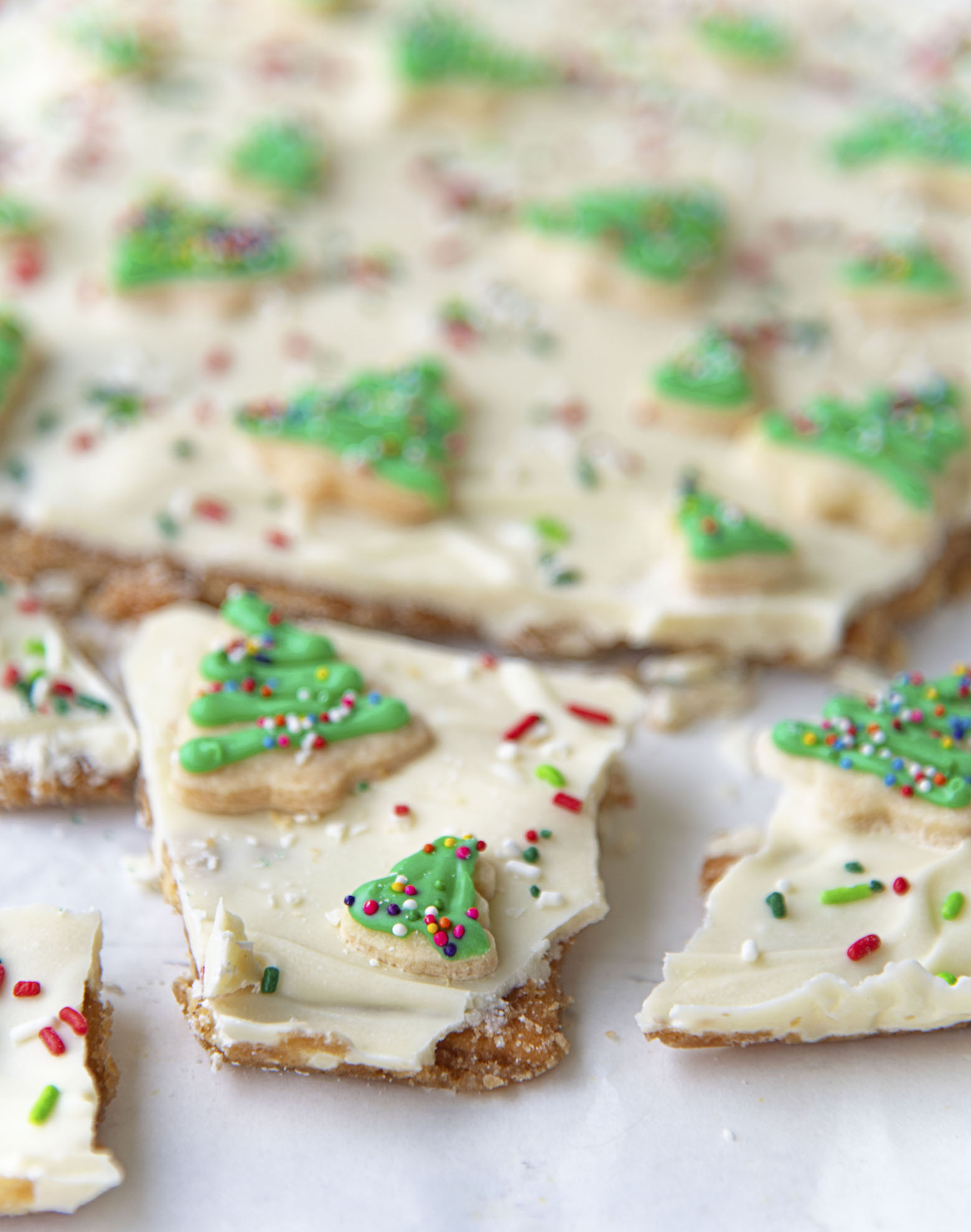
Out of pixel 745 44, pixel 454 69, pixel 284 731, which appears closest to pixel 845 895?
pixel 284 731

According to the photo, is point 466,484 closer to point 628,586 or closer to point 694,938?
point 628,586

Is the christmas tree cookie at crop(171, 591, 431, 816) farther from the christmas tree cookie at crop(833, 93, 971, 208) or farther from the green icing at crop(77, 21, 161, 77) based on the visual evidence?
the christmas tree cookie at crop(833, 93, 971, 208)

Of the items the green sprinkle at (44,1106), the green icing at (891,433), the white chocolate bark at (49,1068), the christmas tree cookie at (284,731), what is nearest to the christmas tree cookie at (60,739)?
the christmas tree cookie at (284,731)

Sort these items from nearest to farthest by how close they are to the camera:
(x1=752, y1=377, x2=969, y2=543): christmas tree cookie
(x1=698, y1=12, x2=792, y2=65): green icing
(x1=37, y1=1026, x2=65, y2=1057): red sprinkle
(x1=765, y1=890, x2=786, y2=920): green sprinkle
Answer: (x1=37, y1=1026, x2=65, y2=1057): red sprinkle
(x1=765, y1=890, x2=786, y2=920): green sprinkle
(x1=752, y1=377, x2=969, y2=543): christmas tree cookie
(x1=698, y1=12, x2=792, y2=65): green icing

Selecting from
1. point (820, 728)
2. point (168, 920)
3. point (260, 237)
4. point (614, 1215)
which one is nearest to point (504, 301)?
point (260, 237)

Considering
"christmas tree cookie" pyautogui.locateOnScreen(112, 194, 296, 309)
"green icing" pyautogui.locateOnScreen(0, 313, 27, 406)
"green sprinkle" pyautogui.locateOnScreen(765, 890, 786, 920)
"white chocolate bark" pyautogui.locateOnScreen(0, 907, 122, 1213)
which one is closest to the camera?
"white chocolate bark" pyautogui.locateOnScreen(0, 907, 122, 1213)

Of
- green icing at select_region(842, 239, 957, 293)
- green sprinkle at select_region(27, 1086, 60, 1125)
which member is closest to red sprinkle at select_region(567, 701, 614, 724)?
green sprinkle at select_region(27, 1086, 60, 1125)
